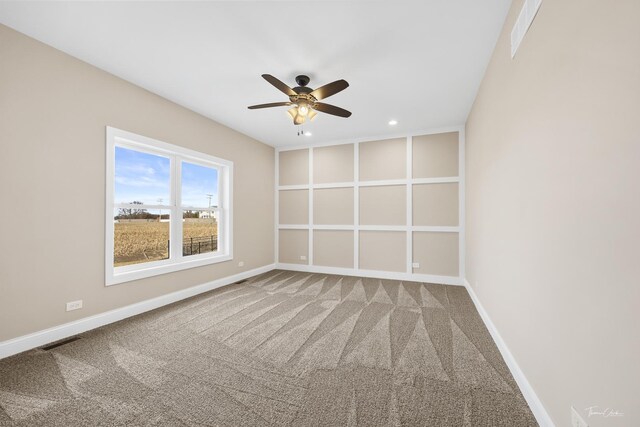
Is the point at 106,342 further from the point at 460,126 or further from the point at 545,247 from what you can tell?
the point at 460,126

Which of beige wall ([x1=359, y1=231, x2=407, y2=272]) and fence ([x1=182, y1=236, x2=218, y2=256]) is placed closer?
fence ([x1=182, y1=236, x2=218, y2=256])

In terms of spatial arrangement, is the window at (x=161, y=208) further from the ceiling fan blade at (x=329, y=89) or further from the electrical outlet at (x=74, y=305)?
the ceiling fan blade at (x=329, y=89)

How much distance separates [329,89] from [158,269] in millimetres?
3181

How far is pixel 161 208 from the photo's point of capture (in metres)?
3.61

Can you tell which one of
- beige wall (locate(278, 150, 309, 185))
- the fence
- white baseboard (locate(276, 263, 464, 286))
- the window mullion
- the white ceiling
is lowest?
white baseboard (locate(276, 263, 464, 286))

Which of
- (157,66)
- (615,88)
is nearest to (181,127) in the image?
(157,66)

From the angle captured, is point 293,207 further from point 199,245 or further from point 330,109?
point 330,109

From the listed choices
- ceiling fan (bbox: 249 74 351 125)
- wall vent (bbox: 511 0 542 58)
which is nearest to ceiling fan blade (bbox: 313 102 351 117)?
ceiling fan (bbox: 249 74 351 125)

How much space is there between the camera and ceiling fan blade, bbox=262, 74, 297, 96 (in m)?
2.29

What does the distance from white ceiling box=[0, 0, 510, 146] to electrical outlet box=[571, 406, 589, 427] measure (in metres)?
2.66

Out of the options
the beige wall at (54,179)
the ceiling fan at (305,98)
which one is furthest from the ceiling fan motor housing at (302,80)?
the beige wall at (54,179)

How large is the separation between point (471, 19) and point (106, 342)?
4.43 meters

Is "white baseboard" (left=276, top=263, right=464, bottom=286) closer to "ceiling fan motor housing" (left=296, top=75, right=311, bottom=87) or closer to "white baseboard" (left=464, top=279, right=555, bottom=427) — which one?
"white baseboard" (left=464, top=279, right=555, bottom=427)

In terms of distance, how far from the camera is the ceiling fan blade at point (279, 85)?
2.29 meters
